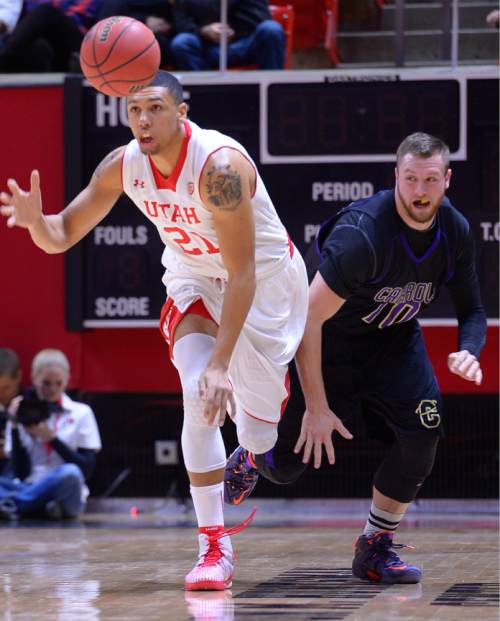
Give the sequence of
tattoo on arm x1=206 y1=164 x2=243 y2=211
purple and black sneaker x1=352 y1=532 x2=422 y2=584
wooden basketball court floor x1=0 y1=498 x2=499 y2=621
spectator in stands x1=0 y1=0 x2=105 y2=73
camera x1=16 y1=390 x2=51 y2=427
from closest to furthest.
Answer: wooden basketball court floor x1=0 y1=498 x2=499 y2=621
tattoo on arm x1=206 y1=164 x2=243 y2=211
purple and black sneaker x1=352 y1=532 x2=422 y2=584
camera x1=16 y1=390 x2=51 y2=427
spectator in stands x1=0 y1=0 x2=105 y2=73

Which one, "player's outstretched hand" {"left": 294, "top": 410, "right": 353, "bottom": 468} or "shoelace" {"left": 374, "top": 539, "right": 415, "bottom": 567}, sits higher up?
"player's outstretched hand" {"left": 294, "top": 410, "right": 353, "bottom": 468}

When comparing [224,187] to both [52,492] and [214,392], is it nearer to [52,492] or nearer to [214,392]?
[214,392]

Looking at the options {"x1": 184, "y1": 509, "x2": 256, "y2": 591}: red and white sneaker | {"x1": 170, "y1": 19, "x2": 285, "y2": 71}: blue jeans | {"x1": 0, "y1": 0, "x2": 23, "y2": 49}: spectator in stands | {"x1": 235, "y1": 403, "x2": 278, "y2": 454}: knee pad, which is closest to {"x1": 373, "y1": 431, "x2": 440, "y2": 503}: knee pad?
{"x1": 235, "y1": 403, "x2": 278, "y2": 454}: knee pad

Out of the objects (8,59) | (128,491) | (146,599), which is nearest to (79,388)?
(128,491)

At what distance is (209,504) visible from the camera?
4.25 m

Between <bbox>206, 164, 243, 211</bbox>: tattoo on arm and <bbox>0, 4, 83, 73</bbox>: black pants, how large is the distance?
482 centimetres

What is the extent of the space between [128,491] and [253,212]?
4.46 metres

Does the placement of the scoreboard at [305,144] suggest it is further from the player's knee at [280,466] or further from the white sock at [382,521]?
the white sock at [382,521]

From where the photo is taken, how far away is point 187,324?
4246 mm

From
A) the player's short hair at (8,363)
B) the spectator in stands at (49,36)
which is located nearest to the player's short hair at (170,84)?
the player's short hair at (8,363)

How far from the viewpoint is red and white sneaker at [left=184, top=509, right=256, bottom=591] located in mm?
4062

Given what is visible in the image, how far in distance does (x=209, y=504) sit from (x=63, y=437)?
12.5 ft

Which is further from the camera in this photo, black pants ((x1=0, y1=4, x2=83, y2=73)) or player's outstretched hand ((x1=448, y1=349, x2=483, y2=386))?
black pants ((x1=0, y1=4, x2=83, y2=73))

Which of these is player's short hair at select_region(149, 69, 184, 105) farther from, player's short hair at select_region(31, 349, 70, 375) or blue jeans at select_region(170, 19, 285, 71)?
blue jeans at select_region(170, 19, 285, 71)
